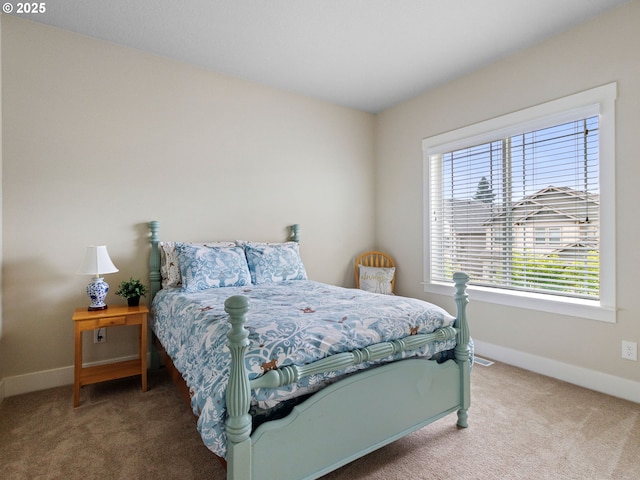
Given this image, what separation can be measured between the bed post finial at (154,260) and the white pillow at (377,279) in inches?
83.5

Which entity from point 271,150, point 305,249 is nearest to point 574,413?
point 305,249

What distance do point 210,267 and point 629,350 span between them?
2.96 metres

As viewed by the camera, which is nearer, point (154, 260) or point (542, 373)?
point (542, 373)

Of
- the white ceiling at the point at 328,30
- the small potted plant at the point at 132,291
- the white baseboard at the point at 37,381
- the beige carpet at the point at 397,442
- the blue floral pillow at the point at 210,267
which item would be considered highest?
the white ceiling at the point at 328,30

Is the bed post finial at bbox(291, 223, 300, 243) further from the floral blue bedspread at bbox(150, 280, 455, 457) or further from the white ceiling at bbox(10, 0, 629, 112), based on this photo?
the white ceiling at bbox(10, 0, 629, 112)

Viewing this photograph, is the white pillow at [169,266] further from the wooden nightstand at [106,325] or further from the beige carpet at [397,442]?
the beige carpet at [397,442]

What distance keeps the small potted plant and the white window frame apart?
9.32 ft

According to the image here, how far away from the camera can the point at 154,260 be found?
2896 millimetres

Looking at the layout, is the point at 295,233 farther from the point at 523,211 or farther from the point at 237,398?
the point at 237,398

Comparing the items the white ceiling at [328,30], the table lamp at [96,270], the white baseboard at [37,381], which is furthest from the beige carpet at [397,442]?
the white ceiling at [328,30]

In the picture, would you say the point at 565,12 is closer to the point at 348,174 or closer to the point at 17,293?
the point at 348,174

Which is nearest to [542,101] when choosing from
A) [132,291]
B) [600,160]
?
[600,160]

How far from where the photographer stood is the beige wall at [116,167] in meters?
2.47

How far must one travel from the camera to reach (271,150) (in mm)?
3543
